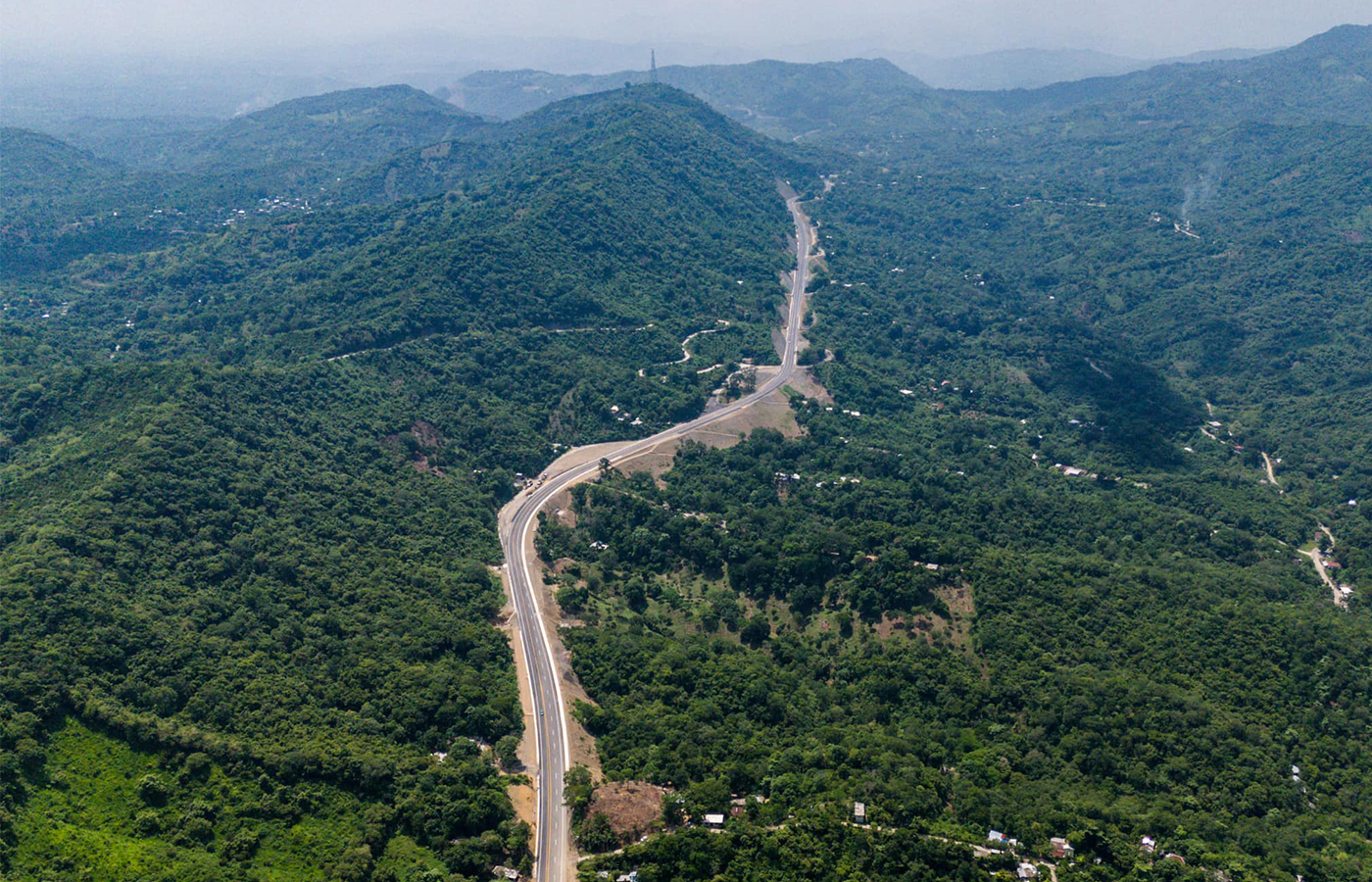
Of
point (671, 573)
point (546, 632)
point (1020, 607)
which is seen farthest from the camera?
point (671, 573)

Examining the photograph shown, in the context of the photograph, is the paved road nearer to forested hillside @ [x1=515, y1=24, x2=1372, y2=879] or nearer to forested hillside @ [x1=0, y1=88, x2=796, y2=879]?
forested hillside @ [x1=0, y1=88, x2=796, y2=879]

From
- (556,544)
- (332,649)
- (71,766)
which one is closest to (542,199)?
(556,544)

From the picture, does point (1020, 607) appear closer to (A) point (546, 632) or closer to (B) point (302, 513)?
(A) point (546, 632)

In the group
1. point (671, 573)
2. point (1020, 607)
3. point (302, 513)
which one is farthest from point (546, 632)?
point (1020, 607)

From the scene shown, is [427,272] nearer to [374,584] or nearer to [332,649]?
[374,584]

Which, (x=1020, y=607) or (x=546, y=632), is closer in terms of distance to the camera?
(x=546, y=632)

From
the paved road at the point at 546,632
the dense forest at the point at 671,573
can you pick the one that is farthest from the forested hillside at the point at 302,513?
the paved road at the point at 546,632
